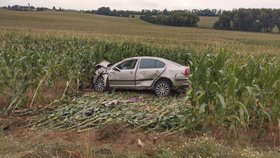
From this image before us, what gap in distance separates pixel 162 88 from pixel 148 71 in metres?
0.85

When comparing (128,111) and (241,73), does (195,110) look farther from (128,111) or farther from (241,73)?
(128,111)

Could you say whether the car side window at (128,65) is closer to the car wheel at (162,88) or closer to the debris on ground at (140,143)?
the car wheel at (162,88)

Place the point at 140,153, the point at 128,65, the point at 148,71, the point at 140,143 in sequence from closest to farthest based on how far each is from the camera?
the point at 140,153 < the point at 140,143 < the point at 148,71 < the point at 128,65

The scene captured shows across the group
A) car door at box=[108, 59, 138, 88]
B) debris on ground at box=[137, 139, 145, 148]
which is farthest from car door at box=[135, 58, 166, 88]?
debris on ground at box=[137, 139, 145, 148]

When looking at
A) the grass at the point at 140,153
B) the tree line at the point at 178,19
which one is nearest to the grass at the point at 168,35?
the tree line at the point at 178,19

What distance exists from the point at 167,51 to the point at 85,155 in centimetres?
1416

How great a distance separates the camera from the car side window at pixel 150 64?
14.7 m

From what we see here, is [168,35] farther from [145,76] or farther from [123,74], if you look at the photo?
[145,76]

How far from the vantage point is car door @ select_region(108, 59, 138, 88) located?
598 inches

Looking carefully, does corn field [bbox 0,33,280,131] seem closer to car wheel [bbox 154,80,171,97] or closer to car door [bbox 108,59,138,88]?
car wheel [bbox 154,80,171,97]

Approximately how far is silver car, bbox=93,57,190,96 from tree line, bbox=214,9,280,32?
5029 cm

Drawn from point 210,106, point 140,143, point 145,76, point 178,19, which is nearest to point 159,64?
point 145,76

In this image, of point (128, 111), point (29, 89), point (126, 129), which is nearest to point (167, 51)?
point (29, 89)

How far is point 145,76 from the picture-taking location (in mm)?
14906
